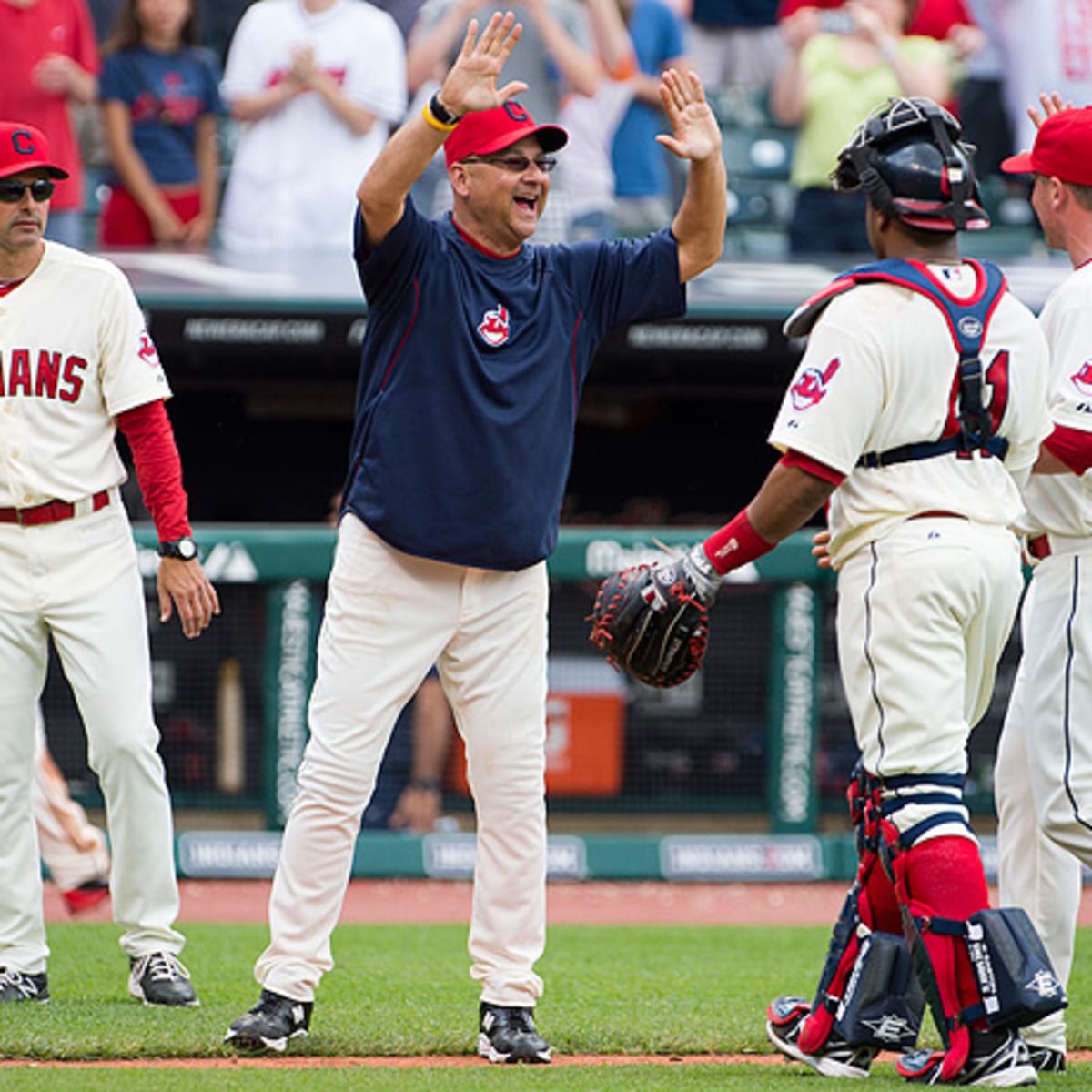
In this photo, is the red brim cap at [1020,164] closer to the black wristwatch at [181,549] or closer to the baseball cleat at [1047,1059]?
the baseball cleat at [1047,1059]

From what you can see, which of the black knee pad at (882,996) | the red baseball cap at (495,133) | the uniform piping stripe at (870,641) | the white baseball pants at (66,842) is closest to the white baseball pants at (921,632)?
the uniform piping stripe at (870,641)

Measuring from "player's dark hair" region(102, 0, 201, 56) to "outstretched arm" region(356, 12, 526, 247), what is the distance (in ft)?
18.2

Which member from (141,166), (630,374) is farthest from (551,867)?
(141,166)

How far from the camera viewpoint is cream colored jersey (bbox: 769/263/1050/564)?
3793 millimetres

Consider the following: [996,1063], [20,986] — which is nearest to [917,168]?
[996,1063]

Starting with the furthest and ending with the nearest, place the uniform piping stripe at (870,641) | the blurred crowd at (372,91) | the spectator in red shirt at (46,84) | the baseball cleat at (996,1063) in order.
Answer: the blurred crowd at (372,91)
the spectator in red shirt at (46,84)
the uniform piping stripe at (870,641)
the baseball cleat at (996,1063)

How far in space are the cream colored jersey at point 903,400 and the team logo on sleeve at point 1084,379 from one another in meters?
0.31

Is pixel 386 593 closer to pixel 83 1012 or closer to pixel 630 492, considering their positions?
pixel 83 1012

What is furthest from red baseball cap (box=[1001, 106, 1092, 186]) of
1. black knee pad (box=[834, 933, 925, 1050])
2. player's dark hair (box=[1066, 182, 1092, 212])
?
black knee pad (box=[834, 933, 925, 1050])

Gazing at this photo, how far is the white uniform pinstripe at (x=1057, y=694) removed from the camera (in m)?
4.24

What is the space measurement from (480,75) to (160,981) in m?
2.35

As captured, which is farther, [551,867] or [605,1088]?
[551,867]

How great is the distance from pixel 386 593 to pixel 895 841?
119 cm

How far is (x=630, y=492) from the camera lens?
32.5ft
